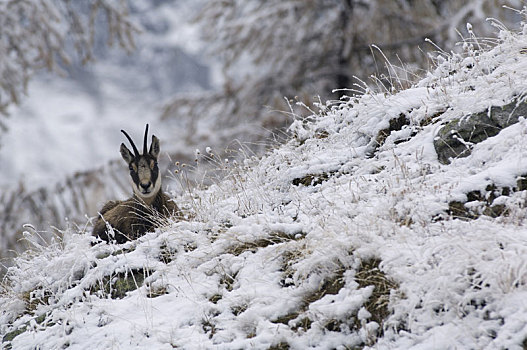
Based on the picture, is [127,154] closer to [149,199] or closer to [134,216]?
[149,199]

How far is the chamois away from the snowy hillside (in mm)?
355

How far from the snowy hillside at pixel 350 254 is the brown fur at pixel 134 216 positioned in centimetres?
31

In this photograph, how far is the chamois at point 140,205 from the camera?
561 cm

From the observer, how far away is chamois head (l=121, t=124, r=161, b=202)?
18.6 feet

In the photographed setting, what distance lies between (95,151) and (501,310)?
6313cm

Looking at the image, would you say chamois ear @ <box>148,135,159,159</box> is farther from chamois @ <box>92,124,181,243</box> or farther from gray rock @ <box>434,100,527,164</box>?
gray rock @ <box>434,100,527,164</box>

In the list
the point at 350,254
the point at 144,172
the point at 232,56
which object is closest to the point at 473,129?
the point at 350,254

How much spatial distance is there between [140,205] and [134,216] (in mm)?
166

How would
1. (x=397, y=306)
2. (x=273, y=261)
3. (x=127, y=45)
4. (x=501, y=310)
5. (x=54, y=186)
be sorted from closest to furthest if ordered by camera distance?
(x=501, y=310) → (x=397, y=306) → (x=273, y=261) → (x=54, y=186) → (x=127, y=45)

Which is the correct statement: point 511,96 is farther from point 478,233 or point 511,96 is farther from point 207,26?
point 207,26

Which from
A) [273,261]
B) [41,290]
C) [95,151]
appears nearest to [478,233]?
[273,261]

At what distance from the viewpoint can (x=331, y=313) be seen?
3605 mm

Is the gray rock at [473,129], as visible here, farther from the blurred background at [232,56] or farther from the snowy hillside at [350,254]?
the blurred background at [232,56]

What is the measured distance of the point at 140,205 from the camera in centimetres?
580
